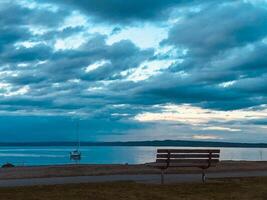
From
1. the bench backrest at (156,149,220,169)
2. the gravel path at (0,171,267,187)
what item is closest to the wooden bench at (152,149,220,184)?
the bench backrest at (156,149,220,169)

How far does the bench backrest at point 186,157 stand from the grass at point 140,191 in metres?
1.20

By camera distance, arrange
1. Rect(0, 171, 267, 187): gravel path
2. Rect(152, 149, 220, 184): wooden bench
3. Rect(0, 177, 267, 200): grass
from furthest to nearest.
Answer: Rect(152, 149, 220, 184): wooden bench, Rect(0, 171, 267, 187): gravel path, Rect(0, 177, 267, 200): grass

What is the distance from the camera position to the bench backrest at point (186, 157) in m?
16.8

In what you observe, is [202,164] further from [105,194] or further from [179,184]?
[105,194]

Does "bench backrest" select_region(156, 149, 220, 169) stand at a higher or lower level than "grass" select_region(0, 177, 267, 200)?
higher

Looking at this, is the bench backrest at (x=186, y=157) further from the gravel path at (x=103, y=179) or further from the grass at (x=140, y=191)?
the grass at (x=140, y=191)

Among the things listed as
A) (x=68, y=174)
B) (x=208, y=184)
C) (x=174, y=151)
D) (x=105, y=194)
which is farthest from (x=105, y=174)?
(x=105, y=194)

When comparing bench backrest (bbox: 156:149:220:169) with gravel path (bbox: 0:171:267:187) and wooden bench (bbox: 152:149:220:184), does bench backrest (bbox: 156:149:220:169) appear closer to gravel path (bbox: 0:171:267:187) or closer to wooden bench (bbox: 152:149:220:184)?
wooden bench (bbox: 152:149:220:184)

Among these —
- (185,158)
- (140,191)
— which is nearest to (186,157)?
(185,158)

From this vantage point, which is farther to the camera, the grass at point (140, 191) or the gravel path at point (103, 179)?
the gravel path at point (103, 179)

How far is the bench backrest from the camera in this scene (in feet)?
55.2

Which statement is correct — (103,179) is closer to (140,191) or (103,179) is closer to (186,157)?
(186,157)

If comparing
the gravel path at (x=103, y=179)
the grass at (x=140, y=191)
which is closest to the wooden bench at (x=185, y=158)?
the gravel path at (x=103, y=179)

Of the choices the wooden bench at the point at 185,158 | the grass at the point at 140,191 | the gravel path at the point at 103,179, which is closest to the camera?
the grass at the point at 140,191
